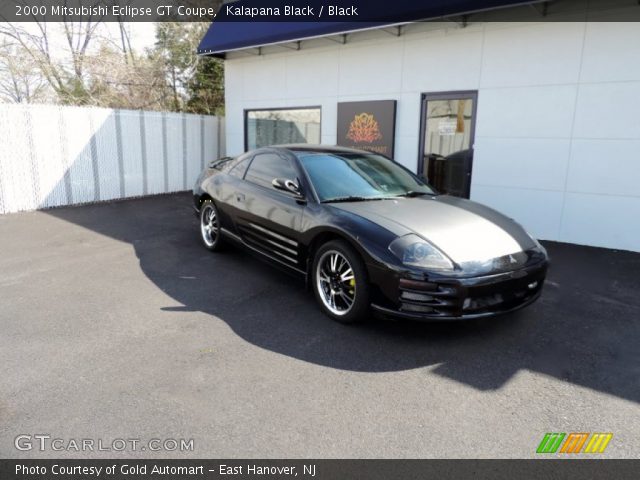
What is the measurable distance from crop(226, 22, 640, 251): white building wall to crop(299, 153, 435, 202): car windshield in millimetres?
3176


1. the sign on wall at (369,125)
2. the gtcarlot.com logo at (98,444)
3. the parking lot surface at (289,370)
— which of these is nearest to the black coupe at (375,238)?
the parking lot surface at (289,370)

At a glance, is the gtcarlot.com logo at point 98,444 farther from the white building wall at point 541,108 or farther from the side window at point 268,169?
the white building wall at point 541,108

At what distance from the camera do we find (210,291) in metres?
4.77

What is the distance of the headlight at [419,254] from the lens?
3.45m

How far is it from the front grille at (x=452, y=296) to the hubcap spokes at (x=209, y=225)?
3401mm

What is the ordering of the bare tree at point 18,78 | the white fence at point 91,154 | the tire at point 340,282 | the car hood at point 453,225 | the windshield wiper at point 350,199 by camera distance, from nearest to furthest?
1. the car hood at point 453,225
2. the tire at point 340,282
3. the windshield wiper at point 350,199
4. the white fence at point 91,154
5. the bare tree at point 18,78

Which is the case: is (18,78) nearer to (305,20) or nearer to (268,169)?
(305,20)

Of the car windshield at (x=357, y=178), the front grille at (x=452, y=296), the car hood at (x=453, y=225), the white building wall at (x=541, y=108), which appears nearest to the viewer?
the front grille at (x=452, y=296)

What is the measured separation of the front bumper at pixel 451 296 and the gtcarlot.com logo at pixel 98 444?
181 centimetres

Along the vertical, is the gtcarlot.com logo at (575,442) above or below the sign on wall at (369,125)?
below

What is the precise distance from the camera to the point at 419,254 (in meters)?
3.49

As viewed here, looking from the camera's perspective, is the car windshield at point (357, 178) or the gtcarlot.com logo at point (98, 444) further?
the car windshield at point (357, 178)

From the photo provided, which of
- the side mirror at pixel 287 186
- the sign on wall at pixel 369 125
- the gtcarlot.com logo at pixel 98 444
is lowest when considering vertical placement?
the gtcarlot.com logo at pixel 98 444
